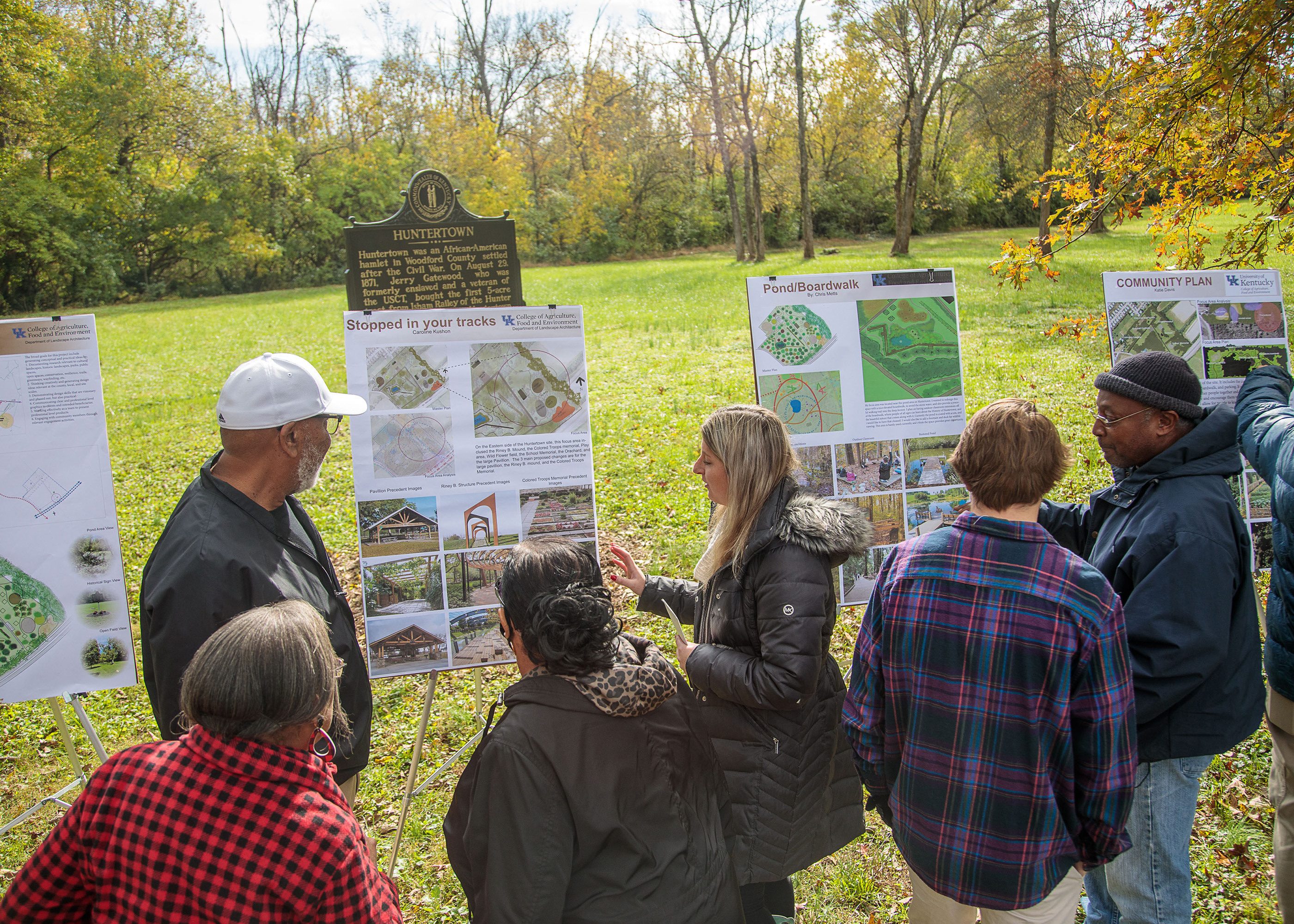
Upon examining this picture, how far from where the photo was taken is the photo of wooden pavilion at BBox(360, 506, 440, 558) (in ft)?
10.9

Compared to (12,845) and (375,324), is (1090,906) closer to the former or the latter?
(375,324)

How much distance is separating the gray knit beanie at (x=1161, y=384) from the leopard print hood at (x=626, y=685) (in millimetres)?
1688

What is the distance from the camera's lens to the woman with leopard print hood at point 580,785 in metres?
1.73

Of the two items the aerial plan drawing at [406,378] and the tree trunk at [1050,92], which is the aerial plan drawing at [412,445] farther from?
→ the tree trunk at [1050,92]

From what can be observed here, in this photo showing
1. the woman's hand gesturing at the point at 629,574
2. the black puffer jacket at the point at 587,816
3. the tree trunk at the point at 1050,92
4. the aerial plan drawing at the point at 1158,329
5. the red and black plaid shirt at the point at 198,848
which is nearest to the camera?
the red and black plaid shirt at the point at 198,848

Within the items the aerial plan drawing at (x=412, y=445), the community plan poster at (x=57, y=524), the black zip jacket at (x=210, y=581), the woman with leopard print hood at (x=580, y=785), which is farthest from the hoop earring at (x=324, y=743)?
the community plan poster at (x=57, y=524)

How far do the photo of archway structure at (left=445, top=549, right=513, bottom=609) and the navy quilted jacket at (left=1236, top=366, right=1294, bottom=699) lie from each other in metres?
2.77

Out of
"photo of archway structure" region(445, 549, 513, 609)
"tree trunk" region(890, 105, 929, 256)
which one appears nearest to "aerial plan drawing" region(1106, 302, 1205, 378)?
"photo of archway structure" region(445, 549, 513, 609)

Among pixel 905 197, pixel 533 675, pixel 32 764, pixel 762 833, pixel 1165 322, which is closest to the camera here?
pixel 533 675

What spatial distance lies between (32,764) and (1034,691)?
542 centimetres

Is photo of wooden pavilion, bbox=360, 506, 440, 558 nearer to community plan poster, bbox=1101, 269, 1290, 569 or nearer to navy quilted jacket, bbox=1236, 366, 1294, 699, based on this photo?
navy quilted jacket, bbox=1236, 366, 1294, 699

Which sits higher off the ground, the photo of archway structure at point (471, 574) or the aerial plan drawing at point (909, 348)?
the aerial plan drawing at point (909, 348)

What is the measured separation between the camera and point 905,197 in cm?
2772

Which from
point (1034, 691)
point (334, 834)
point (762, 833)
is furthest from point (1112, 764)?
point (334, 834)
